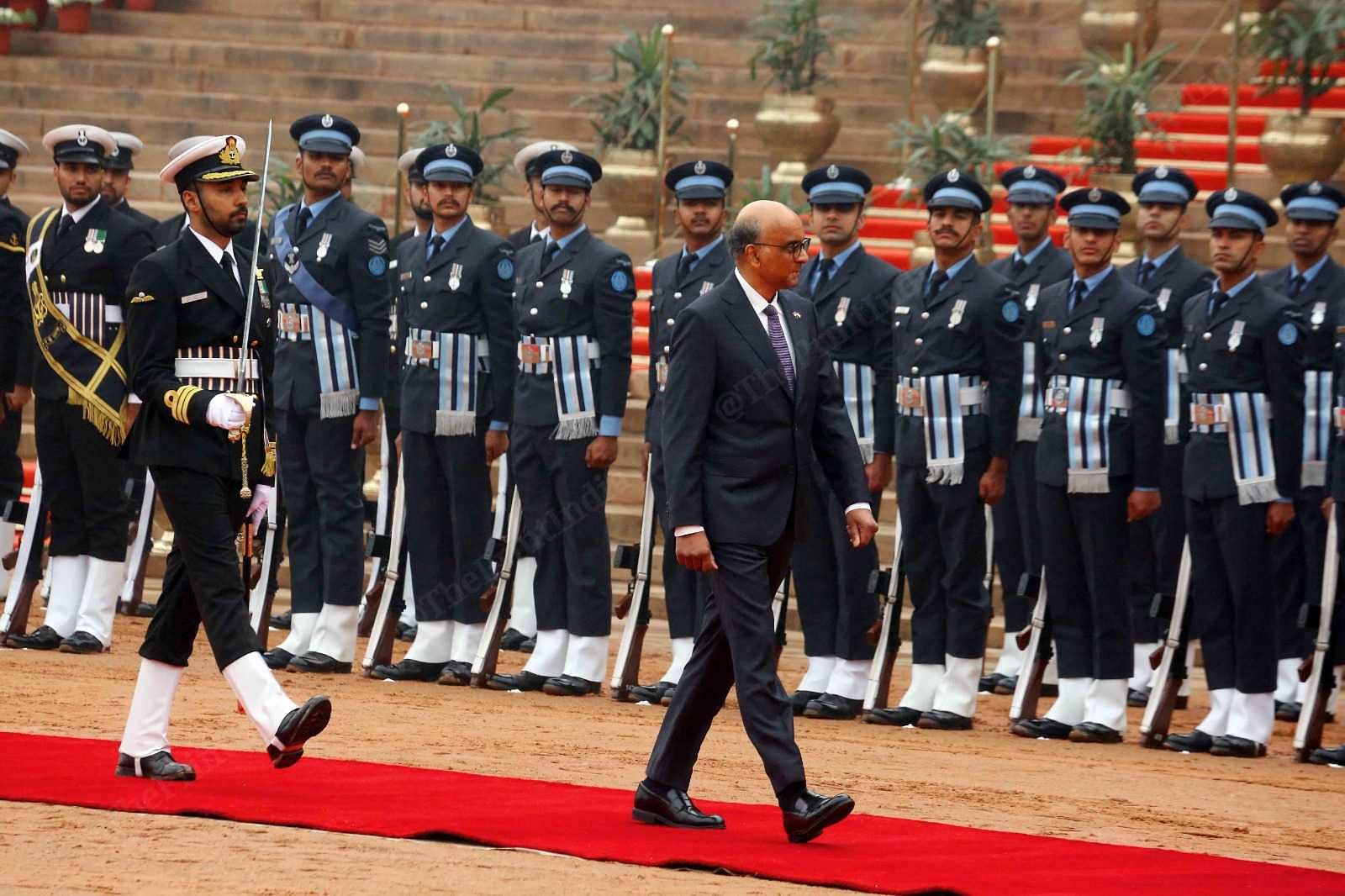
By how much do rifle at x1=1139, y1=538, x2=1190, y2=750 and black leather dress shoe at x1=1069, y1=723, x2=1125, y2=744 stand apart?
0.15 metres

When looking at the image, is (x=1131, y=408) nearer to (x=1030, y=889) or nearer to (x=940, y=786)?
(x=940, y=786)

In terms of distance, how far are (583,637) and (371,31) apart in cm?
1151

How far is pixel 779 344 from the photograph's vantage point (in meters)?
7.76

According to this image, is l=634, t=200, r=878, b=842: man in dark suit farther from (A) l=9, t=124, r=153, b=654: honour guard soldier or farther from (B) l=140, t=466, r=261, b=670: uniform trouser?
(A) l=9, t=124, r=153, b=654: honour guard soldier

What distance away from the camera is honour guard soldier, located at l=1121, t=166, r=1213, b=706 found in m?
11.6

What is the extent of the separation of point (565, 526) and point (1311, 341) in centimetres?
351

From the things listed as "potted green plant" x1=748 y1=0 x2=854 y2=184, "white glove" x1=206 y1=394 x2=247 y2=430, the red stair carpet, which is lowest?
the red stair carpet

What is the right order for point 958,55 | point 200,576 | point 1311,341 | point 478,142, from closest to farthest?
point 200,576
point 1311,341
point 478,142
point 958,55

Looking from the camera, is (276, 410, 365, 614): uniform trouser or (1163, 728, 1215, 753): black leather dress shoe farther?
(276, 410, 365, 614): uniform trouser

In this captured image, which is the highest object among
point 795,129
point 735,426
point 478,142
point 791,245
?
point 795,129

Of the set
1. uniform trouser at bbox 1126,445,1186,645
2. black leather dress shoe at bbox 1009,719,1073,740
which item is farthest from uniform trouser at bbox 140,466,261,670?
uniform trouser at bbox 1126,445,1186,645

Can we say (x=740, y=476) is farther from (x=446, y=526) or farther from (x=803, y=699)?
(x=446, y=526)

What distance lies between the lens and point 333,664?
1155 centimetres

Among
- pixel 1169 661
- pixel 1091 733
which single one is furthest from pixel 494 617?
pixel 1169 661
